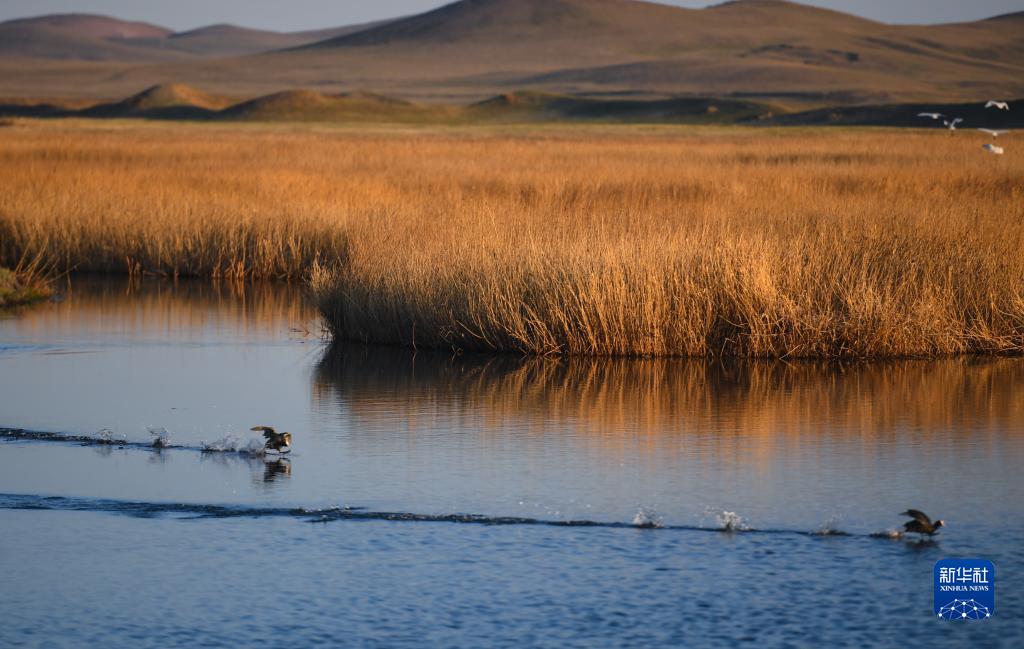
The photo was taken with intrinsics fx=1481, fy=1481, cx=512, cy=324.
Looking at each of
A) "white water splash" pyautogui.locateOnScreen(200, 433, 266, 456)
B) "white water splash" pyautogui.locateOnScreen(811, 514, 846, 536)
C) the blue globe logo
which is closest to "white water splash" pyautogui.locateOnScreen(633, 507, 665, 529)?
"white water splash" pyautogui.locateOnScreen(811, 514, 846, 536)

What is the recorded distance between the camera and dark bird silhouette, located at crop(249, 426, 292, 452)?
9.41 m

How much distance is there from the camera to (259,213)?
2052cm

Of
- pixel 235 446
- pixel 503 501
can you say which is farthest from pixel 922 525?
pixel 235 446

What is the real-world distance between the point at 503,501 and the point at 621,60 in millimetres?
162566

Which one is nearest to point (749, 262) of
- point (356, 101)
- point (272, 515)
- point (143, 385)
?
point (143, 385)

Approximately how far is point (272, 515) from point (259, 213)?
12.9 m

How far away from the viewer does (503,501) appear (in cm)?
824

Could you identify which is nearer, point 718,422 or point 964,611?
point 964,611

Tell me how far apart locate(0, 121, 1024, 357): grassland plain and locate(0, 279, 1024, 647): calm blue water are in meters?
0.45

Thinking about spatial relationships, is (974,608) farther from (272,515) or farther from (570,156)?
(570,156)

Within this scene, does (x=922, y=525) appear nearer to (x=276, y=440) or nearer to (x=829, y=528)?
(x=829, y=528)

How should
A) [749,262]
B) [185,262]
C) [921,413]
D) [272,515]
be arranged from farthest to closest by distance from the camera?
[185,262]
[749,262]
[921,413]
[272,515]

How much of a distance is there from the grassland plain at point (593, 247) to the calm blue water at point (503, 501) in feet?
1.48

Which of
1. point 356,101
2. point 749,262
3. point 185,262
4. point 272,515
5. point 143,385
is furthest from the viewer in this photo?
point 356,101
